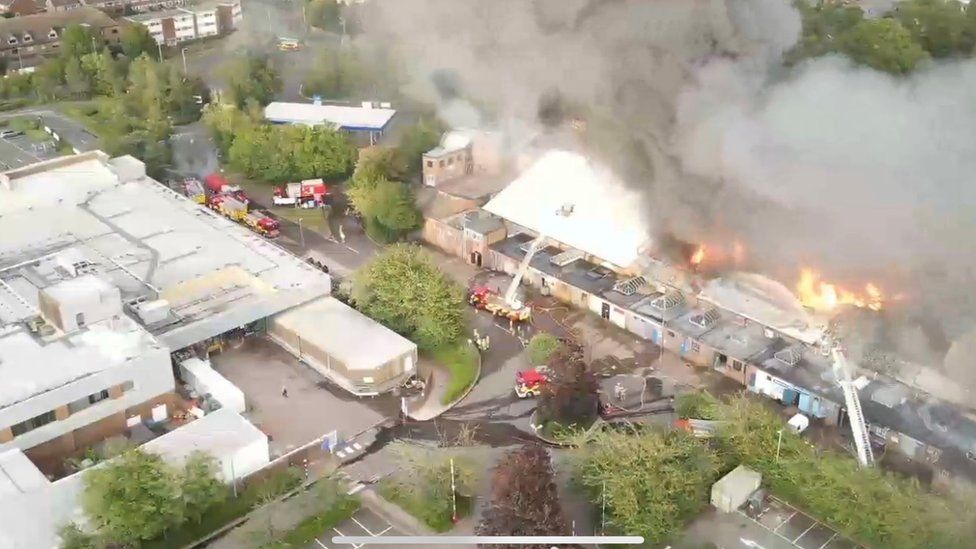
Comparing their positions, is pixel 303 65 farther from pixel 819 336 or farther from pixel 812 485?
pixel 812 485

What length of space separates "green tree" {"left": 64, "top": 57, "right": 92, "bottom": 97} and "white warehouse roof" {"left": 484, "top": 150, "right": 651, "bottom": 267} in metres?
17.8

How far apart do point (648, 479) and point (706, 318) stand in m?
4.93

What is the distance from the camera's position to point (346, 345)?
599 inches

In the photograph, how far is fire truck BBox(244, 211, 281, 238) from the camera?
67.7ft

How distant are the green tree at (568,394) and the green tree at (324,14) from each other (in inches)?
957

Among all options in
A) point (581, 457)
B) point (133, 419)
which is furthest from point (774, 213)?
point (133, 419)

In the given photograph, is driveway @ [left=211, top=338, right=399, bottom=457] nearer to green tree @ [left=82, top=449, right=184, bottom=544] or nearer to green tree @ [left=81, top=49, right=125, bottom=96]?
green tree @ [left=82, top=449, right=184, bottom=544]

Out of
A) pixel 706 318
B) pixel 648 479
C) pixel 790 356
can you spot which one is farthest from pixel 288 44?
pixel 648 479

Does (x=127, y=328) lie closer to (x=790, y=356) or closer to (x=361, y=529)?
(x=361, y=529)

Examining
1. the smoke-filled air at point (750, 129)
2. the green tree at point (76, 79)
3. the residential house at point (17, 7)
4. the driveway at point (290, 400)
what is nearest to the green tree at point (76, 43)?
the green tree at point (76, 79)

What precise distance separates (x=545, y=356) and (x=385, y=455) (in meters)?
3.08

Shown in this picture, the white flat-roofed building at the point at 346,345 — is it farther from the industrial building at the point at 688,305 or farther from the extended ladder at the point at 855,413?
the extended ladder at the point at 855,413

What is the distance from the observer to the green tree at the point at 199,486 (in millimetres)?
11641

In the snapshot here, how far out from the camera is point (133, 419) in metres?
13.7
